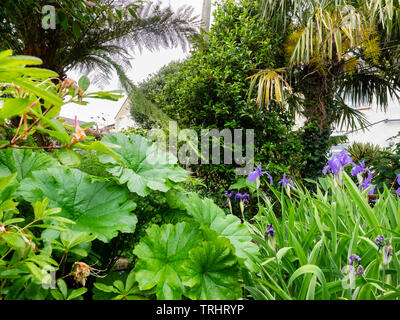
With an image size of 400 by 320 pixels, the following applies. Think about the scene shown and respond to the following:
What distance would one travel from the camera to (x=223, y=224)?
0.84 metres

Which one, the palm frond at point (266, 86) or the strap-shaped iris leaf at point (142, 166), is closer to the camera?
the strap-shaped iris leaf at point (142, 166)

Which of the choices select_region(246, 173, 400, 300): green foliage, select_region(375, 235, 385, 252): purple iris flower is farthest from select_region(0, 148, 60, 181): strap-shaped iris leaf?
select_region(375, 235, 385, 252): purple iris flower

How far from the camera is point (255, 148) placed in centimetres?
293

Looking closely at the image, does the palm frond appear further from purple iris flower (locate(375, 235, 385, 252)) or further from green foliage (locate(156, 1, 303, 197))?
purple iris flower (locate(375, 235, 385, 252))

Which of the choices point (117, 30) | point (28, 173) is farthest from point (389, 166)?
point (117, 30)

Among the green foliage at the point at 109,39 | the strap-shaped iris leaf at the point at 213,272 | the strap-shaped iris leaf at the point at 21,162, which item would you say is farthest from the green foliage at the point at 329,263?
the green foliage at the point at 109,39

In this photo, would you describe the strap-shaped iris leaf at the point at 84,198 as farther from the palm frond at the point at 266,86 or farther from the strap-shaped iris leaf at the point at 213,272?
the palm frond at the point at 266,86

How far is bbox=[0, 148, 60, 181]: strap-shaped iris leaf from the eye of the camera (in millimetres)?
689

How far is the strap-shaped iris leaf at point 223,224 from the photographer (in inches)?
30.5

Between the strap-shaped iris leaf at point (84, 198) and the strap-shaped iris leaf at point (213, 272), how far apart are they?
7.6 inches

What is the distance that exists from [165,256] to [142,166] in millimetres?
310

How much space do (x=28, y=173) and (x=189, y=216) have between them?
20.1 inches

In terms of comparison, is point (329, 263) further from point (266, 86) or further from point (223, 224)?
point (266, 86)
